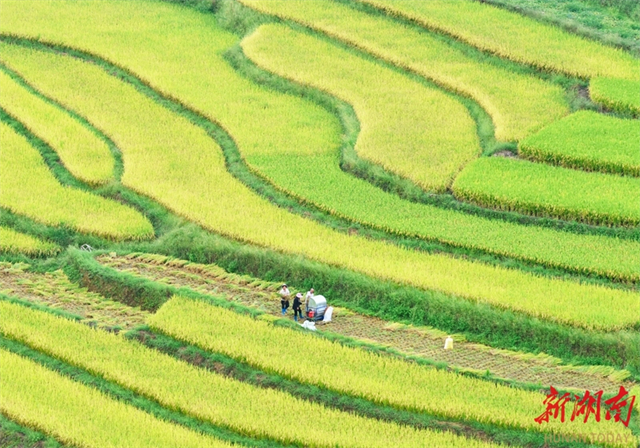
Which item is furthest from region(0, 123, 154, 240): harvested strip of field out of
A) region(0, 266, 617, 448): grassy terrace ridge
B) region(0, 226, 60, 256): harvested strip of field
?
region(0, 266, 617, 448): grassy terrace ridge

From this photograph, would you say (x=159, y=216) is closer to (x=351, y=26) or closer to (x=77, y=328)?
(x=77, y=328)

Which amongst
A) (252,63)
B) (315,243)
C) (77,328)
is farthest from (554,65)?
(77,328)

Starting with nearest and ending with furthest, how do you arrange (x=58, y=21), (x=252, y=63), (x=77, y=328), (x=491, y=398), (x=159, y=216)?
(x=491, y=398) → (x=77, y=328) → (x=159, y=216) → (x=252, y=63) → (x=58, y=21)

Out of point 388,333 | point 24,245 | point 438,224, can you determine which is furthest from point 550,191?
point 24,245

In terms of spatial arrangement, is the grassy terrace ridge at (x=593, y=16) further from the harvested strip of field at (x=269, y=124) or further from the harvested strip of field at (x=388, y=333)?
the harvested strip of field at (x=388, y=333)

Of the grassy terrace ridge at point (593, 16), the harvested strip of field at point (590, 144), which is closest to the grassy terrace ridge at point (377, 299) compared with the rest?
the harvested strip of field at point (590, 144)

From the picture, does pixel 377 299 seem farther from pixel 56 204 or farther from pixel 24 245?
pixel 56 204
